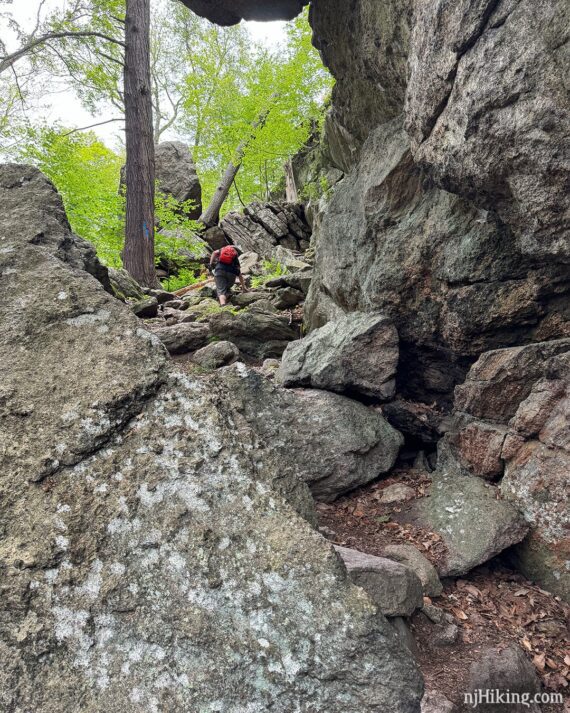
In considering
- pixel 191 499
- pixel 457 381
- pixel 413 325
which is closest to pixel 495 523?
pixel 457 381

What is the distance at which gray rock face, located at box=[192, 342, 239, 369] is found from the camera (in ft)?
23.1

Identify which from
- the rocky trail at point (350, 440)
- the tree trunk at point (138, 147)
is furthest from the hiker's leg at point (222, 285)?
the rocky trail at point (350, 440)

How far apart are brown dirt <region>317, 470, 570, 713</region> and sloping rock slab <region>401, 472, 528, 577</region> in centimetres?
11

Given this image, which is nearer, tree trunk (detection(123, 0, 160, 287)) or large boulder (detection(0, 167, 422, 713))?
large boulder (detection(0, 167, 422, 713))

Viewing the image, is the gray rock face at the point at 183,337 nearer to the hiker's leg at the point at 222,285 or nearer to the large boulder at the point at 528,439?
the hiker's leg at the point at 222,285

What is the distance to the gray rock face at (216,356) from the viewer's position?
23.1 ft

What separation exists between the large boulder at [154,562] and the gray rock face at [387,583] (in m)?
1.02

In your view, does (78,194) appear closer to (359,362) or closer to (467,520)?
(359,362)

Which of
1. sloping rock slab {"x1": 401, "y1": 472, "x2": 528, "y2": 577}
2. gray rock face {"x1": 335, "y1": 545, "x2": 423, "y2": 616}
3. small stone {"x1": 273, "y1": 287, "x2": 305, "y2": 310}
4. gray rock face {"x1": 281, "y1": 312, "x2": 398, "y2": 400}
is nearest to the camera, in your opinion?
gray rock face {"x1": 335, "y1": 545, "x2": 423, "y2": 616}

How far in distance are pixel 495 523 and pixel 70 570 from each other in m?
3.47

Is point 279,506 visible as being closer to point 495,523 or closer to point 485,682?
point 485,682

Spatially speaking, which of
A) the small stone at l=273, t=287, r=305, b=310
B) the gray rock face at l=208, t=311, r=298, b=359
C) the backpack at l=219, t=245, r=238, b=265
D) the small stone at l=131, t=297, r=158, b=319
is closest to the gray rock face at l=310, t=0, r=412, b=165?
the gray rock face at l=208, t=311, r=298, b=359

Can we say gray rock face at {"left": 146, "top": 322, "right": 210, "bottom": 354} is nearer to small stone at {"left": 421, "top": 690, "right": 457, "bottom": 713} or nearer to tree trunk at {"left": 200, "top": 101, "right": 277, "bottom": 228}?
small stone at {"left": 421, "top": 690, "right": 457, "bottom": 713}
